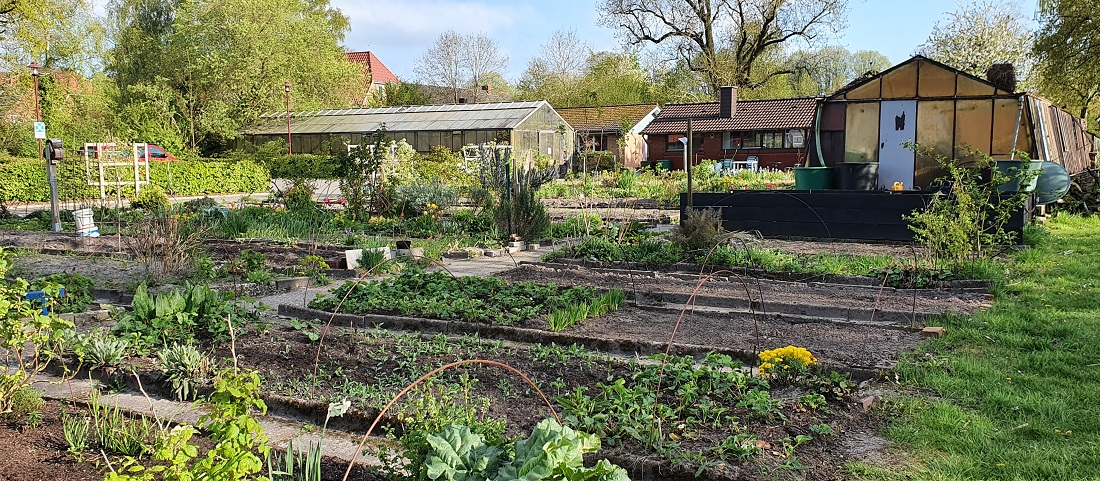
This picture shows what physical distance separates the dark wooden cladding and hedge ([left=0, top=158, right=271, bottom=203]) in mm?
12735

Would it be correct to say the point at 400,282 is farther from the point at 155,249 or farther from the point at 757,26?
the point at 757,26

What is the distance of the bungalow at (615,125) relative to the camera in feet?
128

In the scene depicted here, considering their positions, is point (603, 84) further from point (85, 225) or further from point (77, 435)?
point (77, 435)

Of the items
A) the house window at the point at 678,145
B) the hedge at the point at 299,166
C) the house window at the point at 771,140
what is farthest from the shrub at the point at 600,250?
the house window at the point at 678,145

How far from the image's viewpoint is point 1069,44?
21.7 metres

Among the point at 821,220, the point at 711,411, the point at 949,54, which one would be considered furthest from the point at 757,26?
the point at 711,411

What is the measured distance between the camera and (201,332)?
5488 mm

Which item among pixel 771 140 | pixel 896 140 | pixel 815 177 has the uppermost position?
pixel 771 140

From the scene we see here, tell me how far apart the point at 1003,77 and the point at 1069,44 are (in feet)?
33.8

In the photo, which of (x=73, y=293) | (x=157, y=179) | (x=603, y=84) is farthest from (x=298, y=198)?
(x=603, y=84)

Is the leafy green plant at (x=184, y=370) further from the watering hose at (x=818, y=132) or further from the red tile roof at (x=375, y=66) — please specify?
the red tile roof at (x=375, y=66)

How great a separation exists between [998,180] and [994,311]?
2.83 metres

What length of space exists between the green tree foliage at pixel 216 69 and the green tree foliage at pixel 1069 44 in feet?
98.3

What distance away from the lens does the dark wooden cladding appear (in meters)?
10.7
